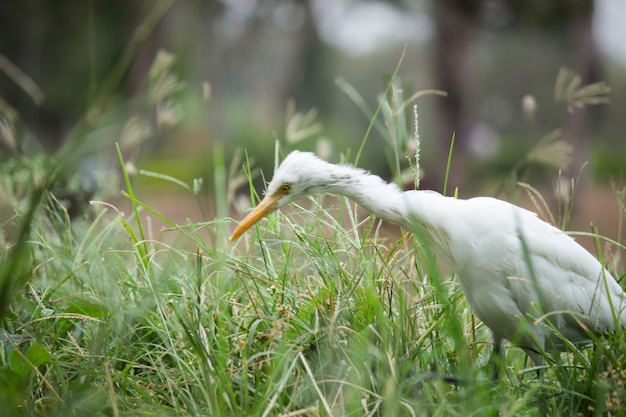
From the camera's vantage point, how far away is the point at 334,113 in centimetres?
2459

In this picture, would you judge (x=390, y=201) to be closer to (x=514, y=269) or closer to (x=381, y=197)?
(x=381, y=197)

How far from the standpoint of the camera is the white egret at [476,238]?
7.23 ft

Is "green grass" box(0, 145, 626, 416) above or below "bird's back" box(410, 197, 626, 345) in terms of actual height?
below

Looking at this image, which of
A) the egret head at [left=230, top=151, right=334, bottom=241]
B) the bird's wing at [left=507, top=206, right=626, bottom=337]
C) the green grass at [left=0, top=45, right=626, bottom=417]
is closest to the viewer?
the green grass at [left=0, top=45, right=626, bottom=417]

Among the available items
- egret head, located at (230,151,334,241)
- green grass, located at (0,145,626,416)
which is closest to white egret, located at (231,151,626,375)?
egret head, located at (230,151,334,241)

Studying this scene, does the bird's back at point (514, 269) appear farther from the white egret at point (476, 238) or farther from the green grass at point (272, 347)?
the green grass at point (272, 347)

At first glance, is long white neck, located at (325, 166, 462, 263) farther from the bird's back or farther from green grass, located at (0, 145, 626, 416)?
green grass, located at (0, 145, 626, 416)

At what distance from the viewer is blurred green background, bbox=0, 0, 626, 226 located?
3.36m

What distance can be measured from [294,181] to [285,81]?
855 inches

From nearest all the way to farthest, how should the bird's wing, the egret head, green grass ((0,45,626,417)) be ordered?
green grass ((0,45,626,417))
the egret head
the bird's wing

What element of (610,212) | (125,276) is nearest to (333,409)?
(125,276)

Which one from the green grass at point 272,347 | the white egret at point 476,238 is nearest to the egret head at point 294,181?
the white egret at point 476,238

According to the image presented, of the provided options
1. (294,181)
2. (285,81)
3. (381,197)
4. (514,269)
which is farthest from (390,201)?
(285,81)

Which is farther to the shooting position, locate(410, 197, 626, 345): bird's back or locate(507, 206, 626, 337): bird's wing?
locate(507, 206, 626, 337): bird's wing
